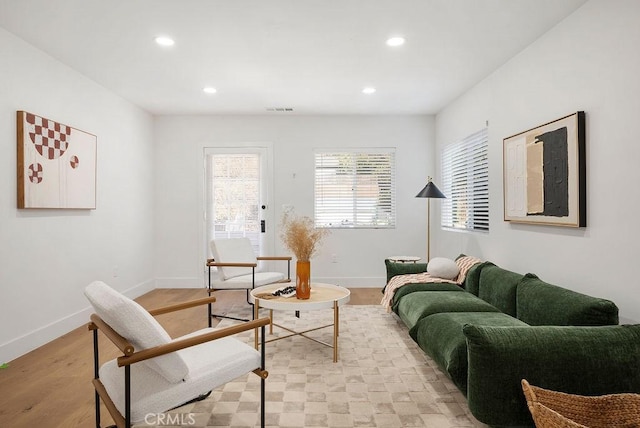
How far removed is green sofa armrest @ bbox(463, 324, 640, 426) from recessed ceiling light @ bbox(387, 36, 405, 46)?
2.51 metres

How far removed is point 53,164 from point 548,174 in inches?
175

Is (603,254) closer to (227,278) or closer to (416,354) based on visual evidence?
(416,354)

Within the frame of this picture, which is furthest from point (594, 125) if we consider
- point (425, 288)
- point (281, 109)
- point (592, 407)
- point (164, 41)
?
point (281, 109)

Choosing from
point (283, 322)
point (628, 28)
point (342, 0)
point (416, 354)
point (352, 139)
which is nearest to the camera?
point (628, 28)

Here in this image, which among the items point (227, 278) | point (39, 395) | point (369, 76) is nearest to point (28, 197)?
point (39, 395)

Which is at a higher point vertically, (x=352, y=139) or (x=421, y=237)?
(x=352, y=139)

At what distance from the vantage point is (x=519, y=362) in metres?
1.96

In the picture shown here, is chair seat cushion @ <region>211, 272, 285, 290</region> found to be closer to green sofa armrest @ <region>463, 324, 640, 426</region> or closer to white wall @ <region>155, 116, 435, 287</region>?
white wall @ <region>155, 116, 435, 287</region>

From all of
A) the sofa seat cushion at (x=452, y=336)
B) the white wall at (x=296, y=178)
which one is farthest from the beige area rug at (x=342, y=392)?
the white wall at (x=296, y=178)

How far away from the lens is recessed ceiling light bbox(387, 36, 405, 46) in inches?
134

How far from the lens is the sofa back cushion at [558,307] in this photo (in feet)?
7.46

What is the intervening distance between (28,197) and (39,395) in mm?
1717

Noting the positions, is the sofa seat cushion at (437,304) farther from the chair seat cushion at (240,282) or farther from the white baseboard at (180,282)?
the white baseboard at (180,282)

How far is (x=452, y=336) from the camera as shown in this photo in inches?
99.8
